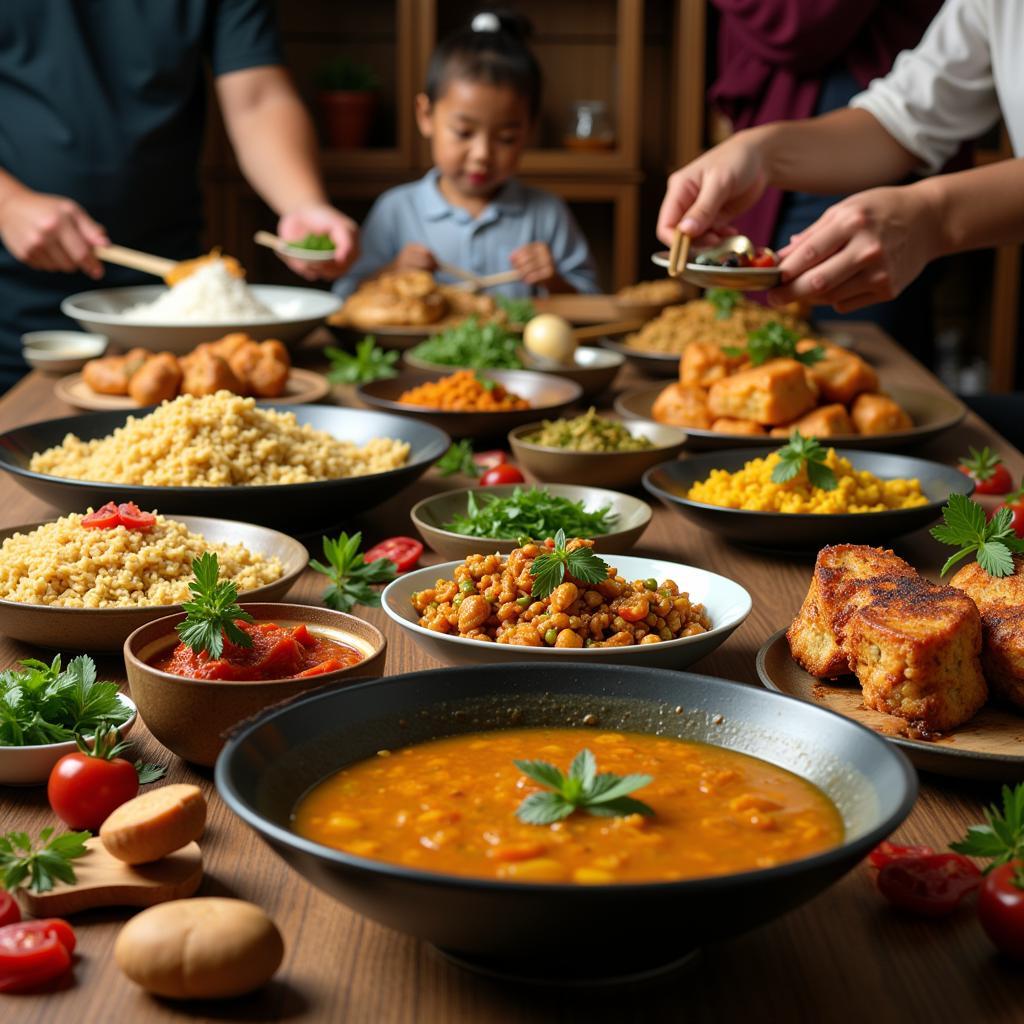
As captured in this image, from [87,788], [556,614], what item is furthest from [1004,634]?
[87,788]

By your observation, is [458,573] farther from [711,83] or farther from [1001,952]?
[711,83]

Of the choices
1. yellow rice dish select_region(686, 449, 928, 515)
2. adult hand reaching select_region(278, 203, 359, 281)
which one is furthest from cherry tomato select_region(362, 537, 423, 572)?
adult hand reaching select_region(278, 203, 359, 281)

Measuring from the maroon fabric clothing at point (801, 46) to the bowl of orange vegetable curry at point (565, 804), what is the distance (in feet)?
12.7

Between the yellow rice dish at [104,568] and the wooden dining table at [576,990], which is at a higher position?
the yellow rice dish at [104,568]

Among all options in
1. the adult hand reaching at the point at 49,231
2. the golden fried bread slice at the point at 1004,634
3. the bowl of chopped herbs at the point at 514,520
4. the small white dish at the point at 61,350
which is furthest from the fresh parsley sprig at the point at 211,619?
the adult hand reaching at the point at 49,231

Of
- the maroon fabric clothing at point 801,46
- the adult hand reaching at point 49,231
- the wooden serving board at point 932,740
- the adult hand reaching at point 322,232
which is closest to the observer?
the wooden serving board at point 932,740

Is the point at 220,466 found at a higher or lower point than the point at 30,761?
higher

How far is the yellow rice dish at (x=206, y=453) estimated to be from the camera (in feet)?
6.86

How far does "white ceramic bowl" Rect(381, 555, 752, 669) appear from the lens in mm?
1436

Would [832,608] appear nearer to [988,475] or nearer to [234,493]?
[234,493]

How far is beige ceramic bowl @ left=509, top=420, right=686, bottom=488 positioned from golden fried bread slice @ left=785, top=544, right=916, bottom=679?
2.51ft

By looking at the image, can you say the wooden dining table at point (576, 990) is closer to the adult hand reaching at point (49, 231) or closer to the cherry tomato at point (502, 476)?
the cherry tomato at point (502, 476)

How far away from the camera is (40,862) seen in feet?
3.58

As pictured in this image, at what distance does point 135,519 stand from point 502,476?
853mm
